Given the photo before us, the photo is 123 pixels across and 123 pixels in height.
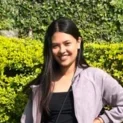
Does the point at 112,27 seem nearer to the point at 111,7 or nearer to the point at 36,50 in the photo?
the point at 111,7

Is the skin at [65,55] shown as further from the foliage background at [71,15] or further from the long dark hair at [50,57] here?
the foliage background at [71,15]

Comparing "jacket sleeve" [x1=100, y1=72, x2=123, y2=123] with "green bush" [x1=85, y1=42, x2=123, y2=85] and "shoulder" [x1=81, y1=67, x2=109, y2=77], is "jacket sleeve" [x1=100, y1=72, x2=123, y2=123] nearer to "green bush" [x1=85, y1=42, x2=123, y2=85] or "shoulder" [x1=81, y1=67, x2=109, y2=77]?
"shoulder" [x1=81, y1=67, x2=109, y2=77]

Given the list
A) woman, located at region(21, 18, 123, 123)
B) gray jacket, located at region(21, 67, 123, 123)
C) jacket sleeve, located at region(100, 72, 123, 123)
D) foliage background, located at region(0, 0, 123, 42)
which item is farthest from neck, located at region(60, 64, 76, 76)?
foliage background, located at region(0, 0, 123, 42)

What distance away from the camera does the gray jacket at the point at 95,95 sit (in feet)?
10.00

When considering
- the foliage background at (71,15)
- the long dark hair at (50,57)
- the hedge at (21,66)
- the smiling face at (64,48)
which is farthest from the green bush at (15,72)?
the foliage background at (71,15)

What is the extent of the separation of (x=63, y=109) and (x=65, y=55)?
377 millimetres

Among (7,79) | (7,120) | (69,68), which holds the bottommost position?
(7,120)

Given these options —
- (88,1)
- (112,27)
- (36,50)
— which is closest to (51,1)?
(88,1)

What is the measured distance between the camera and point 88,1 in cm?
837

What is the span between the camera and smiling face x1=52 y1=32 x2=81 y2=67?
3148mm

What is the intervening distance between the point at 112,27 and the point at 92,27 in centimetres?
38

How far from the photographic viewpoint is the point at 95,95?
10.1 ft

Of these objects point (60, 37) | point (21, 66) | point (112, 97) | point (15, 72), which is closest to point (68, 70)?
point (60, 37)

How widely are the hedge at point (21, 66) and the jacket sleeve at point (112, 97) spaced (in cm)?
114
